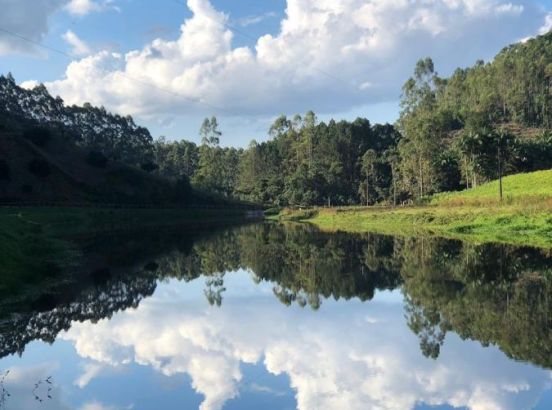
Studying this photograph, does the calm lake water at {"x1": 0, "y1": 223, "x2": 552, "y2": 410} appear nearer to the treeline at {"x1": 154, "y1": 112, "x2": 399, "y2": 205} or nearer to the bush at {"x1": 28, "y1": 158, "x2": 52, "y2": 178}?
the bush at {"x1": 28, "y1": 158, "x2": 52, "y2": 178}

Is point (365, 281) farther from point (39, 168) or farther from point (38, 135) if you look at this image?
point (38, 135)

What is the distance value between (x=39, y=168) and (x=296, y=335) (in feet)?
246

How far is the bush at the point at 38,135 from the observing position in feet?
298

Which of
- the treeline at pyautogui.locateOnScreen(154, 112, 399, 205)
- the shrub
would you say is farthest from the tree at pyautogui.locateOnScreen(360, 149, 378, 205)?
the shrub

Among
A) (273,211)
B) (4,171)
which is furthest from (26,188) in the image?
(273,211)

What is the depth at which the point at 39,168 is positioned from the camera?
267ft

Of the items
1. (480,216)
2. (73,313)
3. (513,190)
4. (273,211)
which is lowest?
(73,313)

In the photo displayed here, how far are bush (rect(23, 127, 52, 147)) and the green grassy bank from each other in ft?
154

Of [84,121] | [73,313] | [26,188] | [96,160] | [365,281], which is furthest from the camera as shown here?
[84,121]

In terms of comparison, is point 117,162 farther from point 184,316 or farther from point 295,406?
point 295,406

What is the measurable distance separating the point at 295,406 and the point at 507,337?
7.10 meters

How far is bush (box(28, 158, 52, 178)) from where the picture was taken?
8125 cm

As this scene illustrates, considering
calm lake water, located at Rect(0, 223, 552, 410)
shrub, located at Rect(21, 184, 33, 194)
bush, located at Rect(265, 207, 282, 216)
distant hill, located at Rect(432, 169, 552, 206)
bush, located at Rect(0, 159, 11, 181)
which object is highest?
bush, located at Rect(0, 159, 11, 181)

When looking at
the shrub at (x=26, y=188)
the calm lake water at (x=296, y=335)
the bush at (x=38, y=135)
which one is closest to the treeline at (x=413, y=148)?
the bush at (x=38, y=135)
